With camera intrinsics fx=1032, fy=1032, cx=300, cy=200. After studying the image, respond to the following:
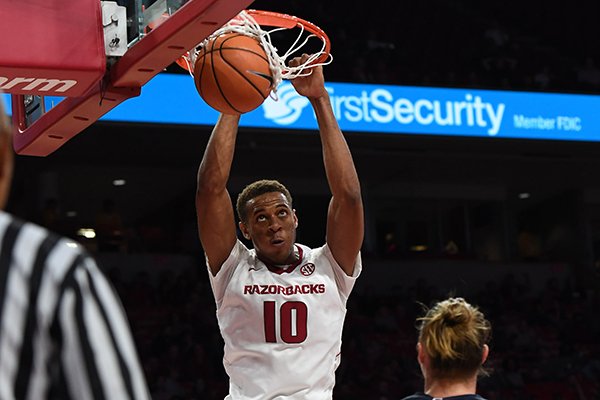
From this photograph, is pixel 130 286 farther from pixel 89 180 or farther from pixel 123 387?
pixel 123 387

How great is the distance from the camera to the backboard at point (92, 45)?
329cm

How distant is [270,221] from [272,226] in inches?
0.7

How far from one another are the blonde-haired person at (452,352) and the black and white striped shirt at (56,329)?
145cm

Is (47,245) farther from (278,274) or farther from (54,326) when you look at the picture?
(278,274)

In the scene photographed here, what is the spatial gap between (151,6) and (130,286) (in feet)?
29.6

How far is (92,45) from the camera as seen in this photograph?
348 cm

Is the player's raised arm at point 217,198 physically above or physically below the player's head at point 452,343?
above

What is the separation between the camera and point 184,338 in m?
11.2

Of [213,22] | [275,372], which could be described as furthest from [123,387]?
[275,372]

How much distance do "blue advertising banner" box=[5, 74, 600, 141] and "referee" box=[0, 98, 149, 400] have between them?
27.9 feet

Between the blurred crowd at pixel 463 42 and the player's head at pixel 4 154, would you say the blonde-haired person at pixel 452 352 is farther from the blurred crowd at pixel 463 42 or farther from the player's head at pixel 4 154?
the blurred crowd at pixel 463 42

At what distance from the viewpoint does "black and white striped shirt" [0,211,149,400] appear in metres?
1.21

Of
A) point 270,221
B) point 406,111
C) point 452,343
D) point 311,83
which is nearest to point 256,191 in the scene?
point 270,221

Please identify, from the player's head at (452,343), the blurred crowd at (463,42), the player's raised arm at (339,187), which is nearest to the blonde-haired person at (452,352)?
the player's head at (452,343)
